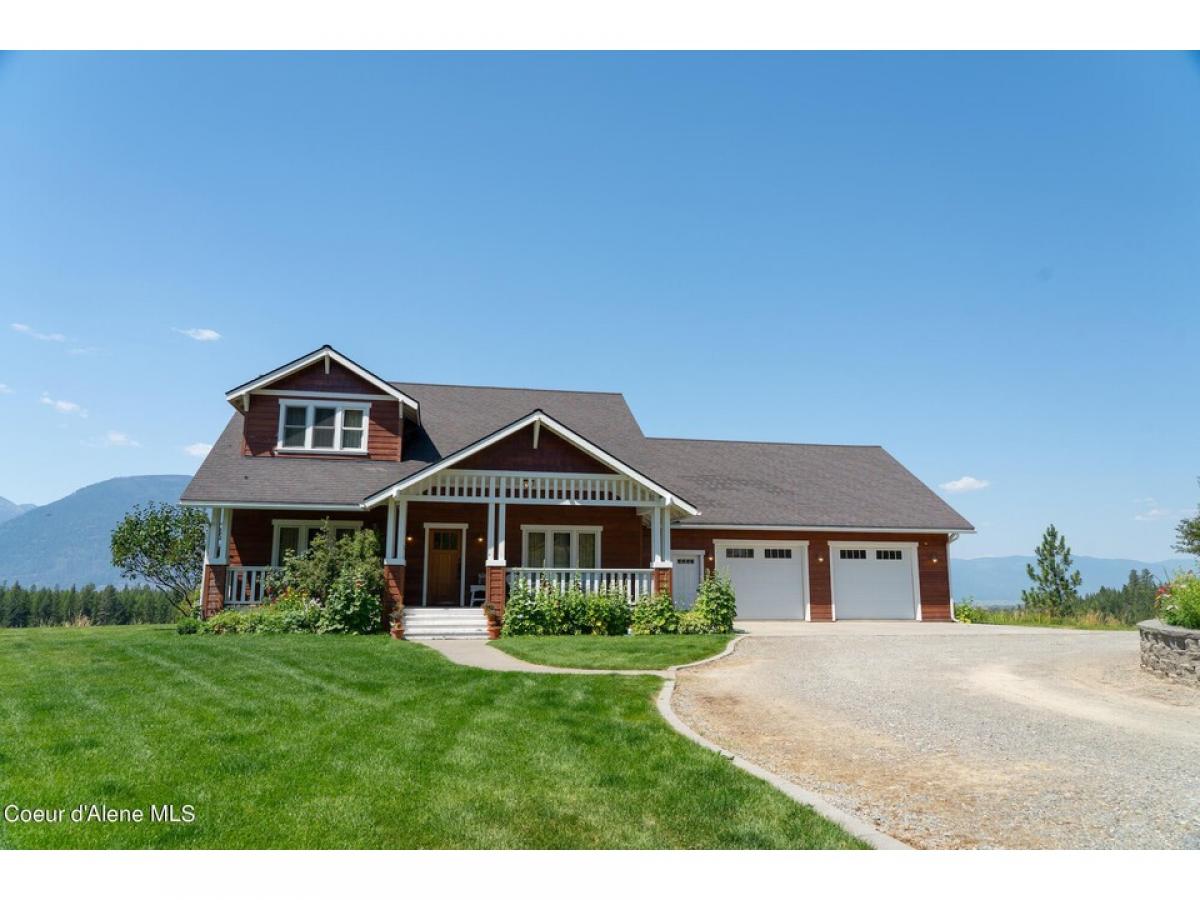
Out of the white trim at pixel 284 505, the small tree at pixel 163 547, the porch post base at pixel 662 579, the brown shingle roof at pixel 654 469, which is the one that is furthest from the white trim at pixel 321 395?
the porch post base at pixel 662 579

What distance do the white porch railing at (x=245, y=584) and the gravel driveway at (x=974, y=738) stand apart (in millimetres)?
12188

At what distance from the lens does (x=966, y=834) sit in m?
5.18

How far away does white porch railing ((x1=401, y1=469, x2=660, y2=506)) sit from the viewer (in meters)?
18.9

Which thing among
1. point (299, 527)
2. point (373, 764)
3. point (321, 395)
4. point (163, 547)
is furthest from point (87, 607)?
point (373, 764)

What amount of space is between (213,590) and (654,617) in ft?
35.4

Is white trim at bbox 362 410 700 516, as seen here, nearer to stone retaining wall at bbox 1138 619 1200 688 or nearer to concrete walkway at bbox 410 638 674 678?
Result: concrete walkway at bbox 410 638 674 678

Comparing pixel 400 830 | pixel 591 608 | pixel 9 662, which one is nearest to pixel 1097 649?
pixel 591 608

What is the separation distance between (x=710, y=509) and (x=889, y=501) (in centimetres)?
663

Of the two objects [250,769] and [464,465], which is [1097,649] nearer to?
[464,465]

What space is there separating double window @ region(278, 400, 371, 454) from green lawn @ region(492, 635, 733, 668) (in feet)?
27.5

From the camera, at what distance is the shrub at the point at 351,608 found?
17.6 meters

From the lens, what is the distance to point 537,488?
19.3 m

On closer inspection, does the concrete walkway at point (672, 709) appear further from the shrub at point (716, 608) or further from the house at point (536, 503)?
the house at point (536, 503)

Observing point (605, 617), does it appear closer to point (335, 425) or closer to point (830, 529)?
point (335, 425)
